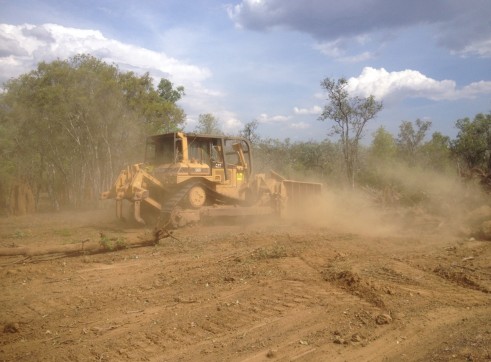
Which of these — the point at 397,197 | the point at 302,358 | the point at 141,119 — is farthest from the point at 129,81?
the point at 302,358

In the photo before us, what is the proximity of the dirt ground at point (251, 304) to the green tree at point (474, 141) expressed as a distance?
16.0 m

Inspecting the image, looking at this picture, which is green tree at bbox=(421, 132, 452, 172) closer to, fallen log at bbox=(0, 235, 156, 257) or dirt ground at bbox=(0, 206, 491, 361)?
dirt ground at bbox=(0, 206, 491, 361)

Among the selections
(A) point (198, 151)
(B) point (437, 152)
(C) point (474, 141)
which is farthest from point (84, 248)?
(B) point (437, 152)

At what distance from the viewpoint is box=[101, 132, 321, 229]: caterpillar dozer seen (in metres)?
12.1

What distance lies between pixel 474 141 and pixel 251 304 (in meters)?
22.0

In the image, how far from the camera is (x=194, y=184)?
1254 cm

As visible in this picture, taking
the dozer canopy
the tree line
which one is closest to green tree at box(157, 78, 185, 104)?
the tree line

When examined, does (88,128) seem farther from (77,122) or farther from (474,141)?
(474,141)

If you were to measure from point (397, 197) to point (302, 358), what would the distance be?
14.4 m

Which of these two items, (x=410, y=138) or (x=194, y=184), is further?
(x=410, y=138)

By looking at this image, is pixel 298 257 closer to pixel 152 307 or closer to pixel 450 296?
pixel 450 296

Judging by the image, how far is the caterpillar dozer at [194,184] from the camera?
12148 millimetres

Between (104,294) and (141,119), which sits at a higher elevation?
(141,119)

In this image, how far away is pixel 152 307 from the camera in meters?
5.47
